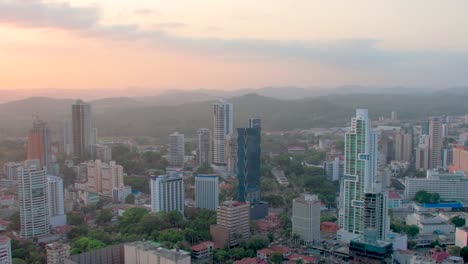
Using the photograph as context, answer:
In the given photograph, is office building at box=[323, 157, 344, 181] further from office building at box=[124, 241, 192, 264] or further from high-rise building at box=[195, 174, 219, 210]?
office building at box=[124, 241, 192, 264]

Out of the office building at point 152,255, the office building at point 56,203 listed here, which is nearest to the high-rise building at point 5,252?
the office building at point 152,255

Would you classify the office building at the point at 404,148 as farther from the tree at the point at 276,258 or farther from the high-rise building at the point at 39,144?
the high-rise building at the point at 39,144

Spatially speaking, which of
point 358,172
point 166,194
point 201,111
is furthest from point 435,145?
point 201,111

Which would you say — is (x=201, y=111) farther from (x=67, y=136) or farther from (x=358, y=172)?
(x=358, y=172)

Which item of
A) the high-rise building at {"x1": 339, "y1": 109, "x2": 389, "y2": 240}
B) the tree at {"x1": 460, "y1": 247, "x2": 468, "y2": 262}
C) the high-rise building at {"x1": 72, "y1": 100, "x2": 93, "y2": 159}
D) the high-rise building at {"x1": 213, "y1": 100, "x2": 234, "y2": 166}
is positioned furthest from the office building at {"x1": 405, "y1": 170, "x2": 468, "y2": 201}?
the high-rise building at {"x1": 72, "y1": 100, "x2": 93, "y2": 159}

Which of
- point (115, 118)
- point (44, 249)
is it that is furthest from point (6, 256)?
point (115, 118)

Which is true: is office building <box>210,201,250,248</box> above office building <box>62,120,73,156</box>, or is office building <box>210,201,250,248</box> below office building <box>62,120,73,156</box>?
below
